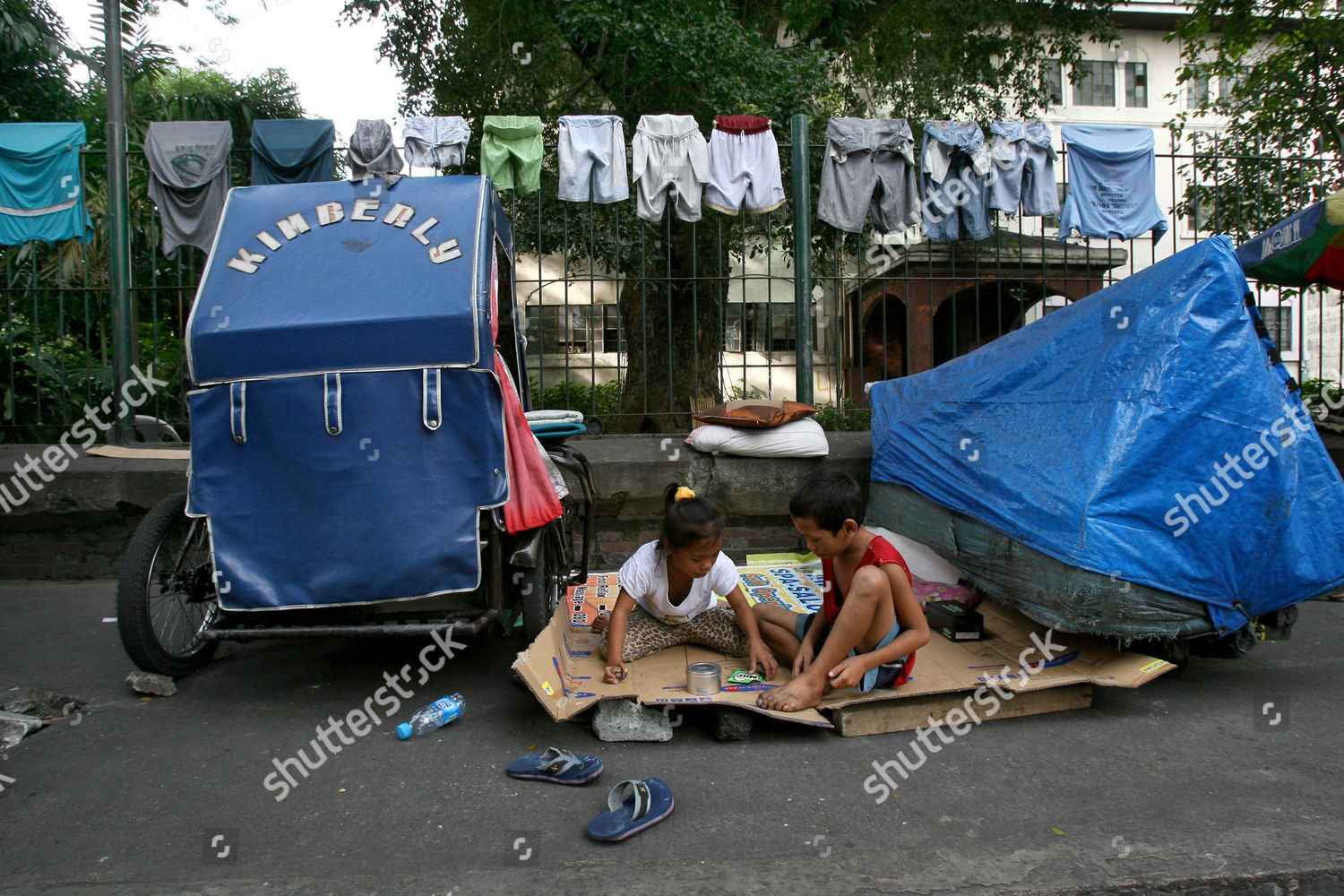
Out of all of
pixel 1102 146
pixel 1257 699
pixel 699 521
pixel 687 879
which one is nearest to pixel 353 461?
pixel 699 521

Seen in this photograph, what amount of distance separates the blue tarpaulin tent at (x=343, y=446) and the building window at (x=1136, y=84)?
25.5 meters

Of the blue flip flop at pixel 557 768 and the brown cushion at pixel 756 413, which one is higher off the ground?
the brown cushion at pixel 756 413

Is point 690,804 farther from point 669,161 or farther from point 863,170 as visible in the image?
point 863,170

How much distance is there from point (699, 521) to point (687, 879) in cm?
119

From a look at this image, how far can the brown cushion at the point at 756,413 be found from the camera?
15.8 feet

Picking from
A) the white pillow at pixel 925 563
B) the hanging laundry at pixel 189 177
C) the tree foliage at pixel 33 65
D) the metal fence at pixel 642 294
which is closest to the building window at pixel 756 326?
the metal fence at pixel 642 294

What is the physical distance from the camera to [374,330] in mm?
2891

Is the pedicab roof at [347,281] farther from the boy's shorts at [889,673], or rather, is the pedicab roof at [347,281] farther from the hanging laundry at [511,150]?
the hanging laundry at [511,150]

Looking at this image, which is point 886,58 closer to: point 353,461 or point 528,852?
point 353,461

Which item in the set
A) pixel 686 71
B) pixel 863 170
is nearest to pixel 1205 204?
pixel 863 170

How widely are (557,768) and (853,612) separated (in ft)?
3.58

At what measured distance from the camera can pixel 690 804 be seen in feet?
7.66

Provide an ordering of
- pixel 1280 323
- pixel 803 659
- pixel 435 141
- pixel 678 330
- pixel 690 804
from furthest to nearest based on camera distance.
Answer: pixel 1280 323 < pixel 678 330 < pixel 435 141 < pixel 803 659 < pixel 690 804

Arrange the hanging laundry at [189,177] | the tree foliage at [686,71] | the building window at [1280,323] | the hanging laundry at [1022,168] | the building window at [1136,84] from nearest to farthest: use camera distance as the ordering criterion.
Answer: the building window at [1280,323] < the hanging laundry at [189,177] < the hanging laundry at [1022,168] < the tree foliage at [686,71] < the building window at [1136,84]
